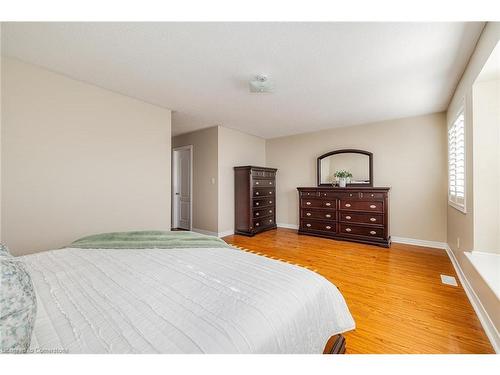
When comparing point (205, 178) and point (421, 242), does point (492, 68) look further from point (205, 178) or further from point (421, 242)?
point (205, 178)

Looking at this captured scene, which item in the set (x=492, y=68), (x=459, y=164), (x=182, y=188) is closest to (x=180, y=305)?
(x=492, y=68)

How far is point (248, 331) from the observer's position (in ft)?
2.32

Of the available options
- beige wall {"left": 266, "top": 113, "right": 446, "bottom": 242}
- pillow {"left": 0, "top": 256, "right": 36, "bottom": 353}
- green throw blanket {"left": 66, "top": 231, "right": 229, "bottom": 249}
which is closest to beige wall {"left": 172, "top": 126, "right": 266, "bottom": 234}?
beige wall {"left": 266, "top": 113, "right": 446, "bottom": 242}

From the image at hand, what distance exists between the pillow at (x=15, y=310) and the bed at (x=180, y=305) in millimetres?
55

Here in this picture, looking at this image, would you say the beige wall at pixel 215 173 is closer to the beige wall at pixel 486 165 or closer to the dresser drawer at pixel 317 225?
the dresser drawer at pixel 317 225

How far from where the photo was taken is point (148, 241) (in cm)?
167

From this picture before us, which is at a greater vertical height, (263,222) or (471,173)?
(471,173)

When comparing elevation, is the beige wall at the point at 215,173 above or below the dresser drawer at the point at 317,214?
above

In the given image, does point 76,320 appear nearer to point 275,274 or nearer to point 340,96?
point 275,274

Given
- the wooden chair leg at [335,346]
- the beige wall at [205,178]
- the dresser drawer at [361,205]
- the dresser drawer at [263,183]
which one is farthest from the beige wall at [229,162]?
the wooden chair leg at [335,346]

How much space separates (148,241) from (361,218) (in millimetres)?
3564

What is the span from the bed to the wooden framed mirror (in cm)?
363

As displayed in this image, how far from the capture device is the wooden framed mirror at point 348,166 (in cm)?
425
